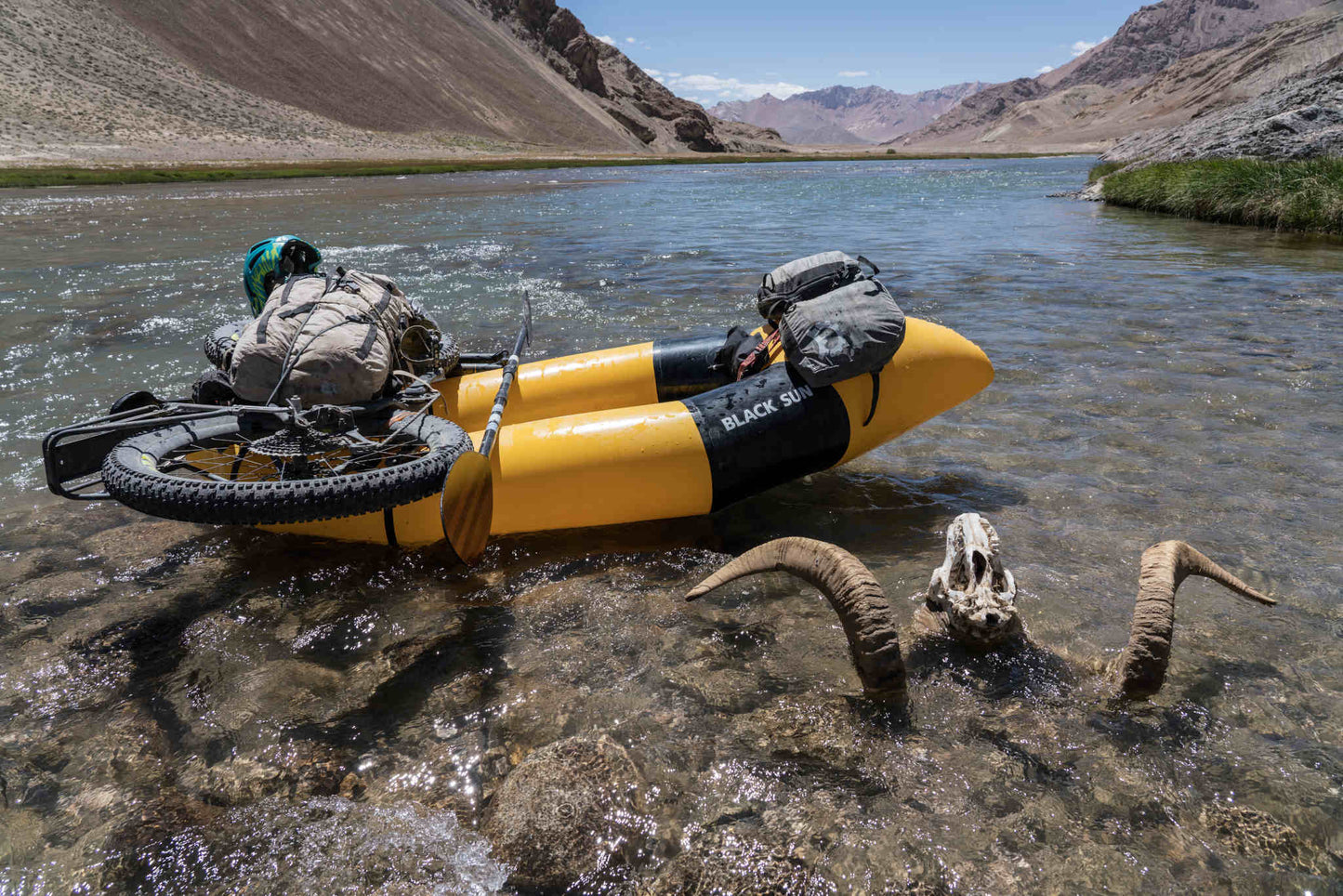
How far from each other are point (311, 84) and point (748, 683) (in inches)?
4397

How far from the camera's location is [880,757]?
119 inches

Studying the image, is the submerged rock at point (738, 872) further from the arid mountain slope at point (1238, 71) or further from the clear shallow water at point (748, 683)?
the arid mountain slope at point (1238, 71)

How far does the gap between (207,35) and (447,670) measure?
113252 mm

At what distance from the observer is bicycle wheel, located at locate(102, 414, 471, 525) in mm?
3508

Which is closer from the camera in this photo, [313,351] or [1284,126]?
[313,351]

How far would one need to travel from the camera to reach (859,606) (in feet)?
10.2

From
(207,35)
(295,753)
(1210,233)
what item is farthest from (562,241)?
(207,35)

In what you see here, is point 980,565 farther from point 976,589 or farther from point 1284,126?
point 1284,126

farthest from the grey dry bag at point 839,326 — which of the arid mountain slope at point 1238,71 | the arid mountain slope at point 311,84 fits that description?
the arid mountain slope at point 311,84

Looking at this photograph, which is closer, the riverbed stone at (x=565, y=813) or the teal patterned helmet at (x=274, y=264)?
the riverbed stone at (x=565, y=813)

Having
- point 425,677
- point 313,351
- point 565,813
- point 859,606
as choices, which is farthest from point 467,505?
point 859,606

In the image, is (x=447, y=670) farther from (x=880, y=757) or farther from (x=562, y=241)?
(x=562, y=241)

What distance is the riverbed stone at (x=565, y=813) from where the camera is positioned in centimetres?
263

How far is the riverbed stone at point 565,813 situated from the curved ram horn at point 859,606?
1.05 meters
